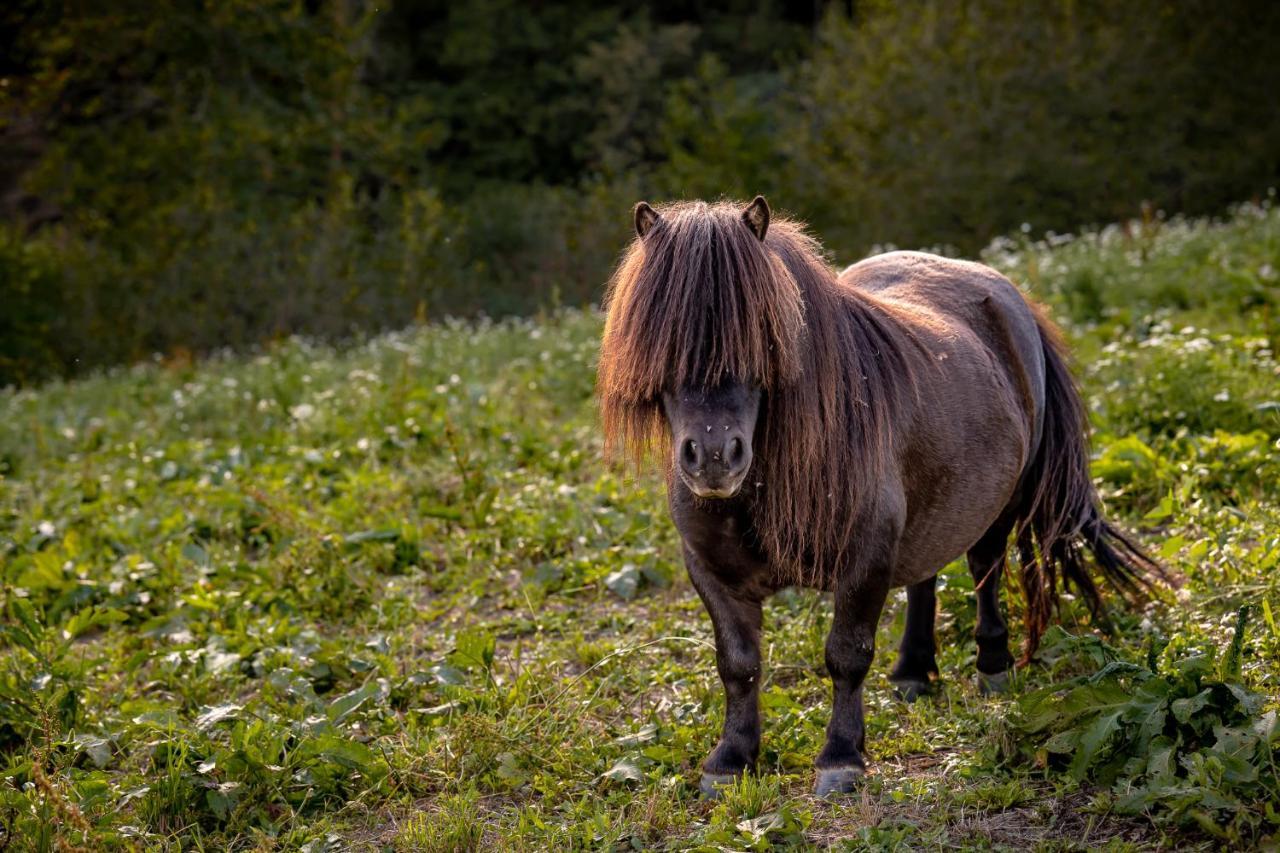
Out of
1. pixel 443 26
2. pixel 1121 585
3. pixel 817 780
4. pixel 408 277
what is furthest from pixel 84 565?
pixel 443 26

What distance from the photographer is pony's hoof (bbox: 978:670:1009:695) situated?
4133 mm

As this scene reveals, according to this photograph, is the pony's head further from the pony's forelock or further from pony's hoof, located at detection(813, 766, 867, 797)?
pony's hoof, located at detection(813, 766, 867, 797)

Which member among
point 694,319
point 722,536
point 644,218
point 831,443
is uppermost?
point 644,218

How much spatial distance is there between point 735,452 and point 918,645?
5.49ft

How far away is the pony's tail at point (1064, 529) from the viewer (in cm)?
435

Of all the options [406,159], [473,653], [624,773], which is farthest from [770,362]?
[406,159]

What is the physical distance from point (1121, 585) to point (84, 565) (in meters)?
4.95

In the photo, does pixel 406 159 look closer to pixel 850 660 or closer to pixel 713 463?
pixel 850 660

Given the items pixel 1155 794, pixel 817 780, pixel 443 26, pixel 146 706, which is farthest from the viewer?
pixel 443 26

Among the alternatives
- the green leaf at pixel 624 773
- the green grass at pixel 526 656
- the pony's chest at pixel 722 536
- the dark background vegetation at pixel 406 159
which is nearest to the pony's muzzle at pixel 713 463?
the pony's chest at pixel 722 536

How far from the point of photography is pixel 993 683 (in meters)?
→ 4.16

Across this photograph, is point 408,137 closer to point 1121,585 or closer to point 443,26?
point 443,26

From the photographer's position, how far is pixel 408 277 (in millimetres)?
18609

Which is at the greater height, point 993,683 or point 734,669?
point 734,669
